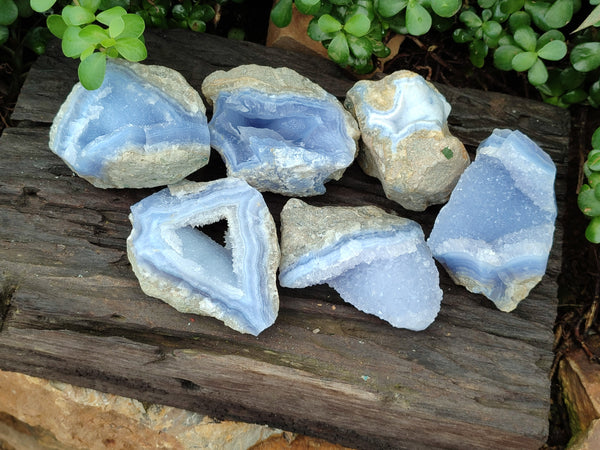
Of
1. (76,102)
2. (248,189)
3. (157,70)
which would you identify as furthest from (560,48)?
(76,102)

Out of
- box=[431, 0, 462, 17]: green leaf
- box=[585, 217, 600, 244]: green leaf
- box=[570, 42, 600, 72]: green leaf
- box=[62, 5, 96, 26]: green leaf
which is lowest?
box=[585, 217, 600, 244]: green leaf

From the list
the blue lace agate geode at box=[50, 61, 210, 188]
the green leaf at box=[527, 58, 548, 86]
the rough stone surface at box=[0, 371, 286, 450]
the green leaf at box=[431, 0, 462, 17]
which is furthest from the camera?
the rough stone surface at box=[0, 371, 286, 450]

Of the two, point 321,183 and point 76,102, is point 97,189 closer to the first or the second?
point 76,102

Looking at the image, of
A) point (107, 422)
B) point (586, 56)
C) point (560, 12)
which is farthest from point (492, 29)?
point (107, 422)

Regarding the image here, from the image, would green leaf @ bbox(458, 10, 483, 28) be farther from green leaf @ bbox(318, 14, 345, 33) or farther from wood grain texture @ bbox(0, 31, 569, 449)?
wood grain texture @ bbox(0, 31, 569, 449)

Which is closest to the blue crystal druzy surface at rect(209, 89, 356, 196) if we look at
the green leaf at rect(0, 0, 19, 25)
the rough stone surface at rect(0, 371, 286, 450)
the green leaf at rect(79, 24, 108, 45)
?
the green leaf at rect(79, 24, 108, 45)

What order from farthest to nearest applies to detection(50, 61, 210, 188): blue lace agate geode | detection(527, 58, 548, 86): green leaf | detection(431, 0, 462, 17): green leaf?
1. detection(527, 58, 548, 86): green leaf
2. detection(431, 0, 462, 17): green leaf
3. detection(50, 61, 210, 188): blue lace agate geode
